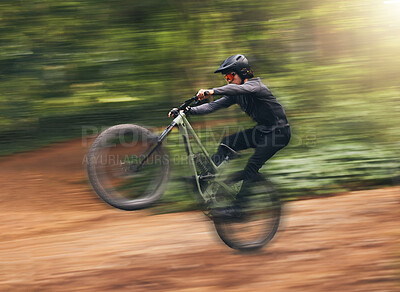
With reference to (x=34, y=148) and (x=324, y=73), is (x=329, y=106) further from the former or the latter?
(x=34, y=148)

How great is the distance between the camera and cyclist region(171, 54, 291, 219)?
4.83 m

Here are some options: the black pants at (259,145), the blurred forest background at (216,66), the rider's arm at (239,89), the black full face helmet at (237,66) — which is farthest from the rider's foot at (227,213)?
the blurred forest background at (216,66)

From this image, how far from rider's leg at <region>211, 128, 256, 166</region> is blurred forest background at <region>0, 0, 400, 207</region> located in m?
2.56

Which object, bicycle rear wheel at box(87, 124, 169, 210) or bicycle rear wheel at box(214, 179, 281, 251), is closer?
bicycle rear wheel at box(87, 124, 169, 210)

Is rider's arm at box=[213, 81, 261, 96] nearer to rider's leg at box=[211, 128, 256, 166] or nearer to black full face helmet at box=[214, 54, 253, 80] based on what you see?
black full face helmet at box=[214, 54, 253, 80]

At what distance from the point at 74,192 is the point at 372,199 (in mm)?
4966

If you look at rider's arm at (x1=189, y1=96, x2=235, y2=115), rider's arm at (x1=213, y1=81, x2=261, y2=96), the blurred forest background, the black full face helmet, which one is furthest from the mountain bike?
the blurred forest background

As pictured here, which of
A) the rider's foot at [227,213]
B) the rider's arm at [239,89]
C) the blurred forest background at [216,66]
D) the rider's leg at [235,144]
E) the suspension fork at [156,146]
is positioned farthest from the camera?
the blurred forest background at [216,66]

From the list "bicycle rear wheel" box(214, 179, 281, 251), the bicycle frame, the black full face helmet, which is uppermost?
the black full face helmet

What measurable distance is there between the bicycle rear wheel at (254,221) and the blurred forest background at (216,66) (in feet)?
8.27

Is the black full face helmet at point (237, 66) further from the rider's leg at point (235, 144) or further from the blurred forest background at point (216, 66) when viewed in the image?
the blurred forest background at point (216, 66)

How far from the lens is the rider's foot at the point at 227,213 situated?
494cm

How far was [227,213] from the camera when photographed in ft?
16.4

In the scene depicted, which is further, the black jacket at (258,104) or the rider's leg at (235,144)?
the rider's leg at (235,144)
